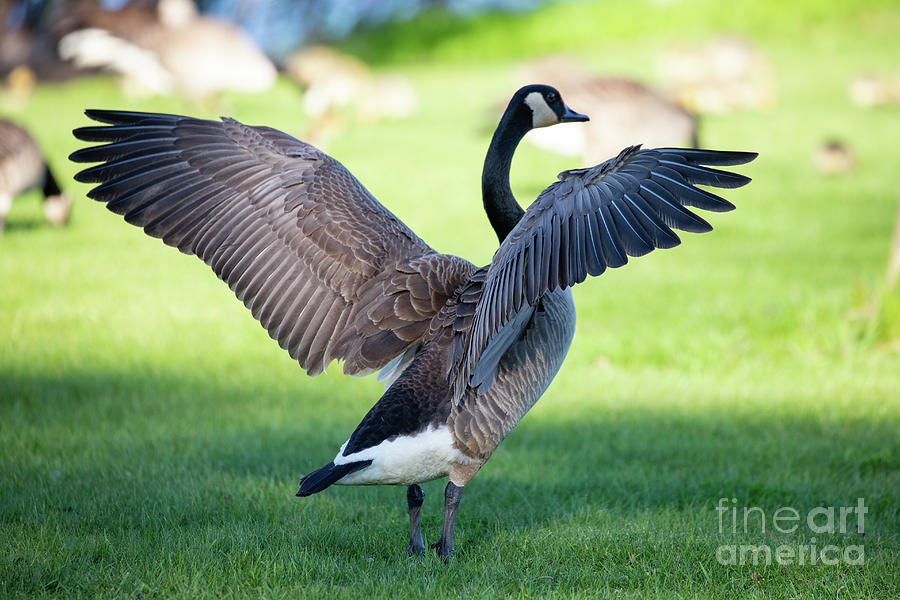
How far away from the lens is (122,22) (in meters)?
16.1

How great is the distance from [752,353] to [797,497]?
309 cm

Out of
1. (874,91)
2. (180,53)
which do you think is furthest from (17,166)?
(874,91)

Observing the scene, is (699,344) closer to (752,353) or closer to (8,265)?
(752,353)

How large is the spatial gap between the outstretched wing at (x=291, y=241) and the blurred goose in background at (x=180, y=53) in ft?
33.7

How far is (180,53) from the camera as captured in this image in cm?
1459

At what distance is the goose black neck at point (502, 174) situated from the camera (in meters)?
4.86

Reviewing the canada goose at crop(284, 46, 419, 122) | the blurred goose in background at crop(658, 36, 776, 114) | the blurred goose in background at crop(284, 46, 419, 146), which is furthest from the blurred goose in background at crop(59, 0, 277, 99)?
A: the blurred goose in background at crop(658, 36, 776, 114)

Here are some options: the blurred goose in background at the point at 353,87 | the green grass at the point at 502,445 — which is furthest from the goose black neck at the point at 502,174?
the blurred goose in background at the point at 353,87

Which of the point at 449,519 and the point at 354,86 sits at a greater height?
the point at 354,86

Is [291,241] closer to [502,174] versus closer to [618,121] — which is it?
[502,174]

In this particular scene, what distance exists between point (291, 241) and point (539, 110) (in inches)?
62.4

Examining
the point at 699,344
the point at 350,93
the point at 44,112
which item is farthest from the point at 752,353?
the point at 44,112

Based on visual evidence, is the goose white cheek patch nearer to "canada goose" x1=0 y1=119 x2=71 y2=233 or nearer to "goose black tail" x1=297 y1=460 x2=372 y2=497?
"goose black tail" x1=297 y1=460 x2=372 y2=497

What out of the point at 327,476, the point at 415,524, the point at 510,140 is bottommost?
the point at 415,524
